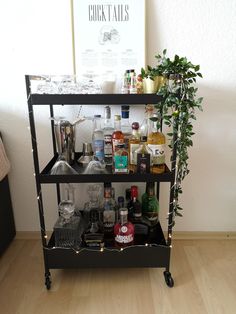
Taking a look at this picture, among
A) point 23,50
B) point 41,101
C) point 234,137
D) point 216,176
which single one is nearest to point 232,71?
→ point 234,137

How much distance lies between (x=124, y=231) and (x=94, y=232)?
17cm

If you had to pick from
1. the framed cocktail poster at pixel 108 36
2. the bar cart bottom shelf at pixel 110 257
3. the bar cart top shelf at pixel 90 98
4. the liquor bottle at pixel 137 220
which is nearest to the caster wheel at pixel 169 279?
the bar cart bottom shelf at pixel 110 257

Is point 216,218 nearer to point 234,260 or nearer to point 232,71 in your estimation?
point 234,260

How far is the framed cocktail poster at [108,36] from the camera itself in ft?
4.16

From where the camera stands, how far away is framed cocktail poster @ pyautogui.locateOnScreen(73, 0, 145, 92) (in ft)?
4.16

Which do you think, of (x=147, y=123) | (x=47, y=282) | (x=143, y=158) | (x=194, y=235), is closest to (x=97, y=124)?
(x=147, y=123)

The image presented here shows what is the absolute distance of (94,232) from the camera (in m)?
1.29

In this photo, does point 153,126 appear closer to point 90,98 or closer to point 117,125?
point 117,125

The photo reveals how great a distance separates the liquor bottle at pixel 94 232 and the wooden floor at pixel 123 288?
8.7 inches

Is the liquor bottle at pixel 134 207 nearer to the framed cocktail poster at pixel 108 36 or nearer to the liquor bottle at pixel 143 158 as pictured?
the liquor bottle at pixel 143 158

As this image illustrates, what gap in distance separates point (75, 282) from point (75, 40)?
125 cm

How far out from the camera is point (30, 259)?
147 centimetres

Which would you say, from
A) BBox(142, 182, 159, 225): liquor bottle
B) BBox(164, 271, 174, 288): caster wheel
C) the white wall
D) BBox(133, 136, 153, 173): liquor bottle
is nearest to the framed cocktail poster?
the white wall

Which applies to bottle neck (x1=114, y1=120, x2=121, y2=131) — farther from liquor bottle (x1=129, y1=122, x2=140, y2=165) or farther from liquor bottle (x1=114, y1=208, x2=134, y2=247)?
liquor bottle (x1=114, y1=208, x2=134, y2=247)
